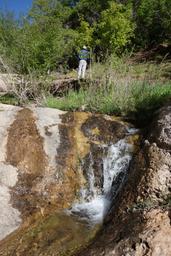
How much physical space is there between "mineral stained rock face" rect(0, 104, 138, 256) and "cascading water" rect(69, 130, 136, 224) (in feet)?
0.38

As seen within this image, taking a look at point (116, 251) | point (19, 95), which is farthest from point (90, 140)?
point (19, 95)

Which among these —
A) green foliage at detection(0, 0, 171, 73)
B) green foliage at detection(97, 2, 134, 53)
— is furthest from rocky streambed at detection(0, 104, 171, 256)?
green foliage at detection(97, 2, 134, 53)

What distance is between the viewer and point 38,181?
17.5 feet

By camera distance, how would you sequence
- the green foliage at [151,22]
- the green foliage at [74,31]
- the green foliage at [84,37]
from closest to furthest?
1. the green foliage at [74,31]
2. the green foliage at [84,37]
3. the green foliage at [151,22]

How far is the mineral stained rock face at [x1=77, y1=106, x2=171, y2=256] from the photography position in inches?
140

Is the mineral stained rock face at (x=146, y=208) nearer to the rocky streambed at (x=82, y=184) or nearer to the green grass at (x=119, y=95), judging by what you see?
the rocky streambed at (x=82, y=184)

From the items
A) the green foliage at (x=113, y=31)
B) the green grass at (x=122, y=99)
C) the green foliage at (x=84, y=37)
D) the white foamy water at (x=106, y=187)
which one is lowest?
the green foliage at (x=84, y=37)

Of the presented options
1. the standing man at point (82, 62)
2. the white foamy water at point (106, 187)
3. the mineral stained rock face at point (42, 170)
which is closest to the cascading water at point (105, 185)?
the white foamy water at point (106, 187)

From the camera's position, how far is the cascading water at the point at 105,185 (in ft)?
16.9

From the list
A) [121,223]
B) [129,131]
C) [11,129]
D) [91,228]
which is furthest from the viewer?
[129,131]

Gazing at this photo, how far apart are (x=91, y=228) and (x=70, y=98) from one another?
3.93 metres

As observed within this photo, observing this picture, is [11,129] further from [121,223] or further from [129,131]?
[121,223]

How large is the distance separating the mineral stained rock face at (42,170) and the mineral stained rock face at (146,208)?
568mm

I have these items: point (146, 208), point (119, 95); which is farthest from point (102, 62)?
point (146, 208)
